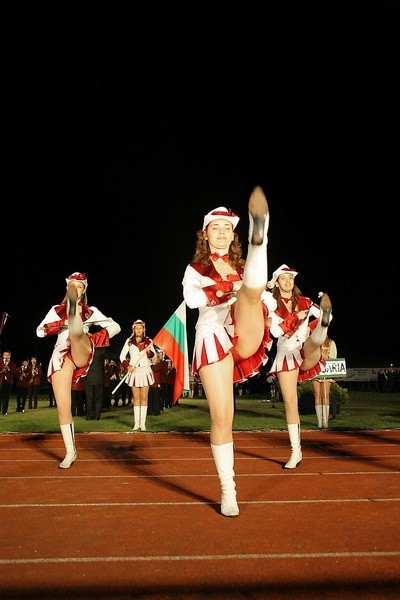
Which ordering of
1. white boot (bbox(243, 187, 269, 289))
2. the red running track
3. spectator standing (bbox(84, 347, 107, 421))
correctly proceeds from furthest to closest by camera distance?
spectator standing (bbox(84, 347, 107, 421)) → white boot (bbox(243, 187, 269, 289)) → the red running track

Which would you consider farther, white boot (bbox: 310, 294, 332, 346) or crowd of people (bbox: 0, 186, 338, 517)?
white boot (bbox: 310, 294, 332, 346)

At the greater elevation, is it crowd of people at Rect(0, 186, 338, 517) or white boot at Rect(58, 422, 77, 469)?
crowd of people at Rect(0, 186, 338, 517)

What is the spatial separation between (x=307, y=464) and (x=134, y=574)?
3.85 meters

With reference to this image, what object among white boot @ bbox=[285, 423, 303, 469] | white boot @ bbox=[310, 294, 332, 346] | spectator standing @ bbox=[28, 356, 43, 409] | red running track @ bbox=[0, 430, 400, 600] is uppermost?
white boot @ bbox=[310, 294, 332, 346]

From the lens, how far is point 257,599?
238 centimetres

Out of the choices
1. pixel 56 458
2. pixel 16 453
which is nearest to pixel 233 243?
pixel 56 458

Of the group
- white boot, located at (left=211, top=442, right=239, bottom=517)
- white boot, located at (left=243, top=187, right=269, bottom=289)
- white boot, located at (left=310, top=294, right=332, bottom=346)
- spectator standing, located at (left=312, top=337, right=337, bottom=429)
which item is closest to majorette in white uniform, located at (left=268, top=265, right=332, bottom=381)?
white boot, located at (left=310, top=294, right=332, bottom=346)

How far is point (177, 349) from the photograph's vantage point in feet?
17.8

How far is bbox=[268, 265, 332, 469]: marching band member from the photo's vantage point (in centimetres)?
601

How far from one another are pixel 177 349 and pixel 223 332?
4.55 ft

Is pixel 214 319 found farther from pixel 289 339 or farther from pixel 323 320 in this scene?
pixel 289 339

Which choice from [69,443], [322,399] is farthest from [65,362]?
[322,399]

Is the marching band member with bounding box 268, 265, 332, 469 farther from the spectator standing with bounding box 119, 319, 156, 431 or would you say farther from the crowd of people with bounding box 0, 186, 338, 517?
the spectator standing with bounding box 119, 319, 156, 431

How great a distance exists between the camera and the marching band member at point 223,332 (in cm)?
391
